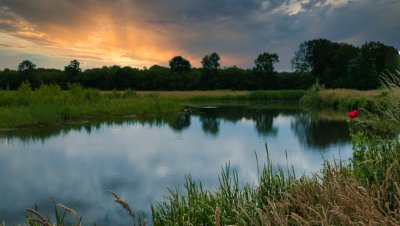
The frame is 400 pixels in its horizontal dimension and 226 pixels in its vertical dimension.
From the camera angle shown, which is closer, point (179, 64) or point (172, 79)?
point (172, 79)

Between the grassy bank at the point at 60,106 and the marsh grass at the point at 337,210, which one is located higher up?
the marsh grass at the point at 337,210

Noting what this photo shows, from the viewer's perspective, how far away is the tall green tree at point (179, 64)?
89.0 meters

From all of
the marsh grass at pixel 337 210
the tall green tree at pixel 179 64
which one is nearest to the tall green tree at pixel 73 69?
the tall green tree at pixel 179 64

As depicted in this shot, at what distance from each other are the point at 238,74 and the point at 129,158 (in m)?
66.8

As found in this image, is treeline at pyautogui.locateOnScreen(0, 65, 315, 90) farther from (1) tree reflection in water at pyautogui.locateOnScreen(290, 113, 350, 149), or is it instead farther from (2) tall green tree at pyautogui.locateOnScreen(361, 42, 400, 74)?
(1) tree reflection in water at pyautogui.locateOnScreen(290, 113, 350, 149)

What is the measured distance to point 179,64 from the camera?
292 ft

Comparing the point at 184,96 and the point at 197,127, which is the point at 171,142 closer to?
→ the point at 197,127

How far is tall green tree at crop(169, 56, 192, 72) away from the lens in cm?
8899

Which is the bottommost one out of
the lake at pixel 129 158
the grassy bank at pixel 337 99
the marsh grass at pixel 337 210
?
the lake at pixel 129 158

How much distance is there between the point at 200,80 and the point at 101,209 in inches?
2750

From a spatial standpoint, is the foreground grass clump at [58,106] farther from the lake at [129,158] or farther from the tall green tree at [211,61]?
the tall green tree at [211,61]

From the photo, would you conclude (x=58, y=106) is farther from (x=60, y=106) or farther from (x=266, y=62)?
(x=266, y=62)

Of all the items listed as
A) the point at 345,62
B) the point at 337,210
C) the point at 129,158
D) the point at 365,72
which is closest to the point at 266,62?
the point at 345,62

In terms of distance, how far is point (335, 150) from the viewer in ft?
51.7
